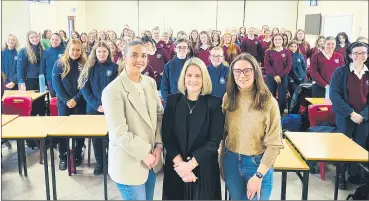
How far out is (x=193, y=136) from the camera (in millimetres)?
1427

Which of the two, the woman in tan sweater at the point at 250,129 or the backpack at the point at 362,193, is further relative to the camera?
the backpack at the point at 362,193

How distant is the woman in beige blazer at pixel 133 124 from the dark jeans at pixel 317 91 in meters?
2.58

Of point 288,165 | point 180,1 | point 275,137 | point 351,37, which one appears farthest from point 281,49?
point 180,1

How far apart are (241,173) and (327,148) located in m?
0.63

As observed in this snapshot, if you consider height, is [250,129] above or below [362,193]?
above

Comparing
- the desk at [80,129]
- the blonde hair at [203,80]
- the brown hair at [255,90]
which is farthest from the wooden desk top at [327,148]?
the desk at [80,129]

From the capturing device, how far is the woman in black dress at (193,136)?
4.64 ft

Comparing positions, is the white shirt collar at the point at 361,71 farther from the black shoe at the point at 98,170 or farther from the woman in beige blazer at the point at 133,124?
the black shoe at the point at 98,170

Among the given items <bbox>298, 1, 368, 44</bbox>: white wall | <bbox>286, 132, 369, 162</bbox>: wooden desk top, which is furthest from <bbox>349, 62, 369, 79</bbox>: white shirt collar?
<bbox>298, 1, 368, 44</bbox>: white wall

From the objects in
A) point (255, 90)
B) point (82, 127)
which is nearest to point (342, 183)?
point (255, 90)

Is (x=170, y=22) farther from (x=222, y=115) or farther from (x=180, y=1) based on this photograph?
(x=222, y=115)

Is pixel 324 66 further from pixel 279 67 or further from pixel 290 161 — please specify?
pixel 290 161

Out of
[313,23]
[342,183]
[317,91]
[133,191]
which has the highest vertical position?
[313,23]

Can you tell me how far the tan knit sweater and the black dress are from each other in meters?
0.07
